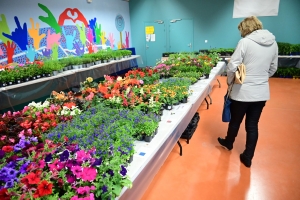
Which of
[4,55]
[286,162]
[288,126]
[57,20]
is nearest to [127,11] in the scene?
[57,20]

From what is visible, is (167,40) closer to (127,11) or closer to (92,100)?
(127,11)

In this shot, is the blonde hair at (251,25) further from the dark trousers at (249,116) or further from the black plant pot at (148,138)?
the black plant pot at (148,138)

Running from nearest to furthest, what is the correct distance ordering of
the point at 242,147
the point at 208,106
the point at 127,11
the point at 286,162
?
1. the point at 286,162
2. the point at 242,147
3. the point at 208,106
4. the point at 127,11

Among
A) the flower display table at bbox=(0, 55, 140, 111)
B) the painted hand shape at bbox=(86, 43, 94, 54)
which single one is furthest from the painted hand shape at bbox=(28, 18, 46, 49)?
the painted hand shape at bbox=(86, 43, 94, 54)

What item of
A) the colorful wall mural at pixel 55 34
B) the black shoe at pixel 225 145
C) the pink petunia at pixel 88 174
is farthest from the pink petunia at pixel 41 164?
the colorful wall mural at pixel 55 34

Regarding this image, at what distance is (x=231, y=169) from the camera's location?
8.38 feet

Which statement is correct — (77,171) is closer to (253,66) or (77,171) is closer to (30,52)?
(253,66)

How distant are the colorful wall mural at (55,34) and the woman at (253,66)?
4981 millimetres

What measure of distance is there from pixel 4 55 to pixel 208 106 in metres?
4.73

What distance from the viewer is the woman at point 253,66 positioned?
2152 mm

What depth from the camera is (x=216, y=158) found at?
2783 mm

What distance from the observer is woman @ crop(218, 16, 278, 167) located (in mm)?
2152

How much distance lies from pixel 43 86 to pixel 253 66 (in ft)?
13.1

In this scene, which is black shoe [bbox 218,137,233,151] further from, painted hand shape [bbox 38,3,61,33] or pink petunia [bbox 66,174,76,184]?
painted hand shape [bbox 38,3,61,33]
